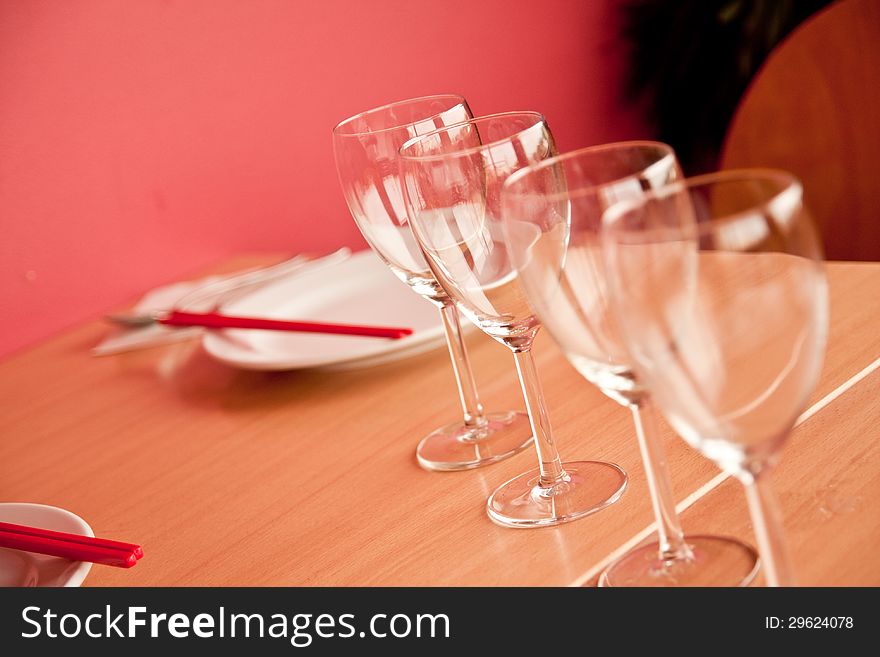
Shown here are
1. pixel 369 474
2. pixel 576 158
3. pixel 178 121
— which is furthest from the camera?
pixel 178 121

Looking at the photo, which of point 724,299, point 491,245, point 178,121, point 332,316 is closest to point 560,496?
point 491,245

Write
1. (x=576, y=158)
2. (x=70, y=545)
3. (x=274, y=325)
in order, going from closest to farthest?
1. (x=576, y=158)
2. (x=70, y=545)
3. (x=274, y=325)

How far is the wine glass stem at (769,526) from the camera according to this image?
419 mm

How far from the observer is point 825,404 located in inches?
26.5

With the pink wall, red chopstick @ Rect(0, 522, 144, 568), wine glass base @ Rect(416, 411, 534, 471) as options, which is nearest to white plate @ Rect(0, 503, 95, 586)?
red chopstick @ Rect(0, 522, 144, 568)

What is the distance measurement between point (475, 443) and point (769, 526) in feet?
1.19

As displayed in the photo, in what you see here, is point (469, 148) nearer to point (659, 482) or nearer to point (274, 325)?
point (659, 482)

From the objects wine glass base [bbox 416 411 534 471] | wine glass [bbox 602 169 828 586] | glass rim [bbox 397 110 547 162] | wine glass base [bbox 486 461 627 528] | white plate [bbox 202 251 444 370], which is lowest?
wine glass base [bbox 416 411 534 471]

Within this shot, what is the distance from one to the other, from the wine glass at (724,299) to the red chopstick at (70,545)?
37cm

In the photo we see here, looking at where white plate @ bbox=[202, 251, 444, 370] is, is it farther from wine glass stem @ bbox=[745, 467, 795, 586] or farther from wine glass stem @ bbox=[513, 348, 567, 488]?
wine glass stem @ bbox=[745, 467, 795, 586]

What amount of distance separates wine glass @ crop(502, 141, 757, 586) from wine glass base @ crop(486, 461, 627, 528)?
0.09 m

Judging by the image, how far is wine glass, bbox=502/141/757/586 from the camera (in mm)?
449

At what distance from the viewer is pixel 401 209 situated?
2.24ft
